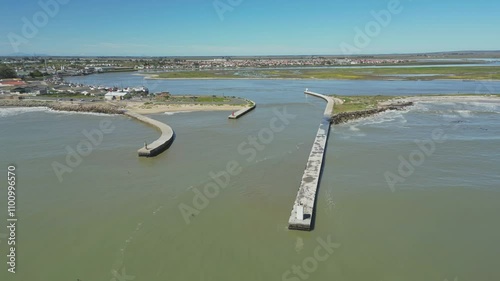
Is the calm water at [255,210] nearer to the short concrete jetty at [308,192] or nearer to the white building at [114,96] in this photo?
the short concrete jetty at [308,192]

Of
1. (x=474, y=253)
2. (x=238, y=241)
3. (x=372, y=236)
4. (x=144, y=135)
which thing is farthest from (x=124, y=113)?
(x=474, y=253)

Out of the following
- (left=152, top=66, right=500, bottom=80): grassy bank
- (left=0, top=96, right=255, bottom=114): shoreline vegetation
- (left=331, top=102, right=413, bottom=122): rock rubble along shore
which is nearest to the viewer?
(left=331, top=102, right=413, bottom=122): rock rubble along shore

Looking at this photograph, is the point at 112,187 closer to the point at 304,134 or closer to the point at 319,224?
the point at 319,224

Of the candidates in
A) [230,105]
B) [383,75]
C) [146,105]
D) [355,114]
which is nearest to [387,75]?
[383,75]

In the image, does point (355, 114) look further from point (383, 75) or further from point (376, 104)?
point (383, 75)

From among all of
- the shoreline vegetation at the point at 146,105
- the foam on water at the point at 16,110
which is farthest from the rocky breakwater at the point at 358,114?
the foam on water at the point at 16,110

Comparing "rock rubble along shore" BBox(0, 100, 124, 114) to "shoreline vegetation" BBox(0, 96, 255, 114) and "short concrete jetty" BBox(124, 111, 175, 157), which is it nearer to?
"shoreline vegetation" BBox(0, 96, 255, 114)

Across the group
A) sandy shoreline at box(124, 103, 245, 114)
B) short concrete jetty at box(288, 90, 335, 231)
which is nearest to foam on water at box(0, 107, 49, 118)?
sandy shoreline at box(124, 103, 245, 114)

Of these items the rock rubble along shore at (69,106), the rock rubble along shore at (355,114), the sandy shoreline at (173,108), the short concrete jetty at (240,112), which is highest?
the rock rubble along shore at (355,114)

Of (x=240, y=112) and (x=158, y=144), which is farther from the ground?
(x=158, y=144)
